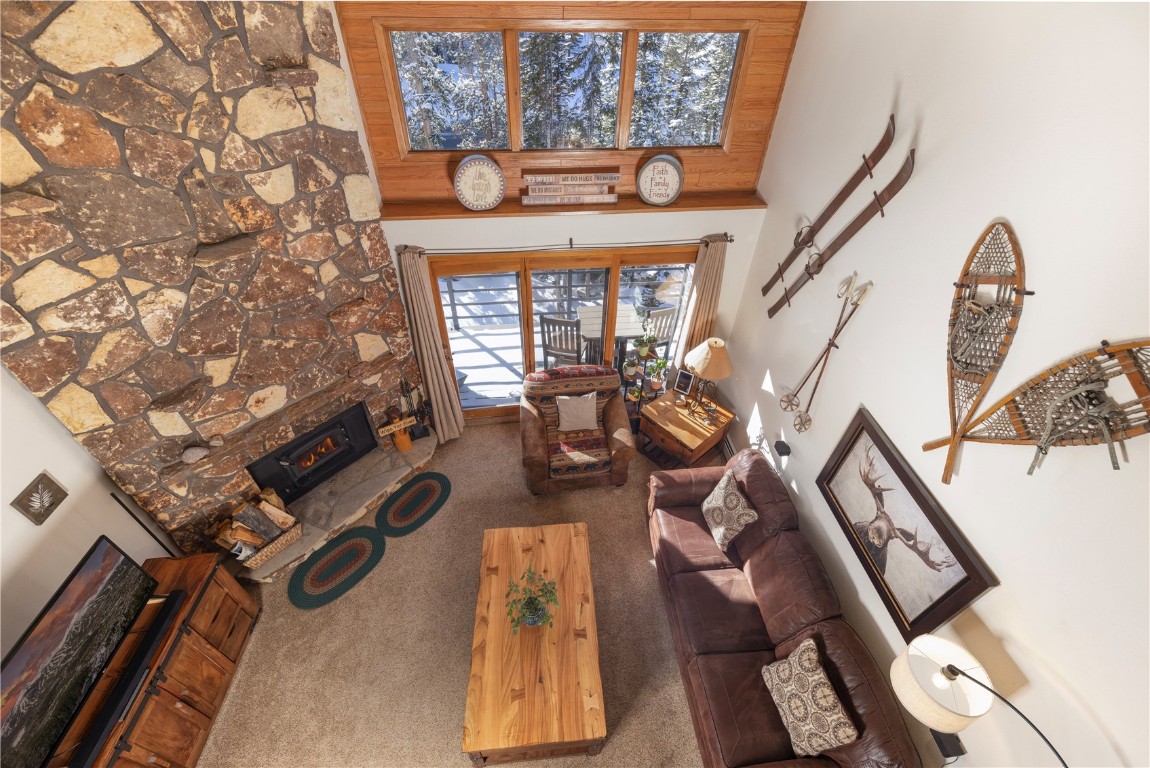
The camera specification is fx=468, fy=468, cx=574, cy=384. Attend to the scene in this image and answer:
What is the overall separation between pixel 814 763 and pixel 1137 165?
2.68 metres

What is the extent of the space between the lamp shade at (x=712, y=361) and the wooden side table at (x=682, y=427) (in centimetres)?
50

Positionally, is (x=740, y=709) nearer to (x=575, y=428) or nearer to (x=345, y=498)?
(x=575, y=428)

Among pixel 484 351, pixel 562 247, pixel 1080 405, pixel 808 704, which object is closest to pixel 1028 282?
pixel 1080 405

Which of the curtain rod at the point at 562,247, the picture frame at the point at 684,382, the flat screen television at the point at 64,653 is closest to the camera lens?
the flat screen television at the point at 64,653

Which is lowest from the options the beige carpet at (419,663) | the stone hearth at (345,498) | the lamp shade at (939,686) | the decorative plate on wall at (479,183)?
the beige carpet at (419,663)

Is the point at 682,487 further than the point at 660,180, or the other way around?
the point at 660,180

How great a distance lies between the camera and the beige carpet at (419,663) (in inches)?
108

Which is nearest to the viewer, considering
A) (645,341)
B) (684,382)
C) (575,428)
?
(575,428)

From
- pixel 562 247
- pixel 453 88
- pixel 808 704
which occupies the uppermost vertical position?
pixel 453 88

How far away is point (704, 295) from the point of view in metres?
4.18

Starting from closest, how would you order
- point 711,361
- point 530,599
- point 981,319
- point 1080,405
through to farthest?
point 1080,405 < point 981,319 < point 530,599 < point 711,361

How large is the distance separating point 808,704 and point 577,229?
3394mm

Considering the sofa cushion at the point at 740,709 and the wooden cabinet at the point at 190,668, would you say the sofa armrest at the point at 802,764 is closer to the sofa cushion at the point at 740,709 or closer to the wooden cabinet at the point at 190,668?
the sofa cushion at the point at 740,709

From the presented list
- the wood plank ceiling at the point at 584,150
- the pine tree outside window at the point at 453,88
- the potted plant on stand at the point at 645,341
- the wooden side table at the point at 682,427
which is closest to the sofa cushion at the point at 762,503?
the wooden side table at the point at 682,427
